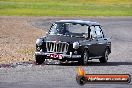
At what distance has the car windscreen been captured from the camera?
24164 millimetres

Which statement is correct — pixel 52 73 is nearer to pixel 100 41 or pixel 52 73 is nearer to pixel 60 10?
pixel 100 41

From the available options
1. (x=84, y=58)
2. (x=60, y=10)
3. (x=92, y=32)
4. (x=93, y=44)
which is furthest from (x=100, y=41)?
(x=60, y=10)

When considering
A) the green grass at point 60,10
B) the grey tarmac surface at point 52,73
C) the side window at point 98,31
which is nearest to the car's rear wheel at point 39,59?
the grey tarmac surface at point 52,73

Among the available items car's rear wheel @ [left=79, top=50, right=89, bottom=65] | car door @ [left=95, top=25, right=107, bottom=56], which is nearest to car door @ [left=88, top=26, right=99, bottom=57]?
car door @ [left=95, top=25, right=107, bottom=56]

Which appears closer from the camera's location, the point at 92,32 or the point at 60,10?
the point at 92,32

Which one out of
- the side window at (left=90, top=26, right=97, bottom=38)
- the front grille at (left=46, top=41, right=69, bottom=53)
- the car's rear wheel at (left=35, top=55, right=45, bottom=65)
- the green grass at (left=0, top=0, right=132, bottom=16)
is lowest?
the green grass at (left=0, top=0, right=132, bottom=16)

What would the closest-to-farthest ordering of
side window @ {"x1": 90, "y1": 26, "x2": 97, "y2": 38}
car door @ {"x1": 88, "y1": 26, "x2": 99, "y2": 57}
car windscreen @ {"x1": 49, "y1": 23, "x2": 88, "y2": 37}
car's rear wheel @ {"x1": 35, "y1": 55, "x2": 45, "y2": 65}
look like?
car's rear wheel @ {"x1": 35, "y1": 55, "x2": 45, "y2": 65}
car door @ {"x1": 88, "y1": 26, "x2": 99, "y2": 57}
car windscreen @ {"x1": 49, "y1": 23, "x2": 88, "y2": 37}
side window @ {"x1": 90, "y1": 26, "x2": 97, "y2": 38}

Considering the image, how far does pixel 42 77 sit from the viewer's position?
18.2 m

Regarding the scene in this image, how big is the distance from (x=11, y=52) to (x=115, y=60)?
14.9 feet

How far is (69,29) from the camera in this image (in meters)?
24.5

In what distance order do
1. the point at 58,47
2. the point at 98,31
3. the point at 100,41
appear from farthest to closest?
1. the point at 98,31
2. the point at 100,41
3. the point at 58,47

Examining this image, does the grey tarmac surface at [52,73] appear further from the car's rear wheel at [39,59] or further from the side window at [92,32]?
the side window at [92,32]

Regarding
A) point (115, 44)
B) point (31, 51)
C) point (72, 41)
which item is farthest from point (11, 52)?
point (115, 44)

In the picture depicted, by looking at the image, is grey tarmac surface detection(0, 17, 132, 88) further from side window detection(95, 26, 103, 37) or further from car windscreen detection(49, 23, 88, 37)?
car windscreen detection(49, 23, 88, 37)
